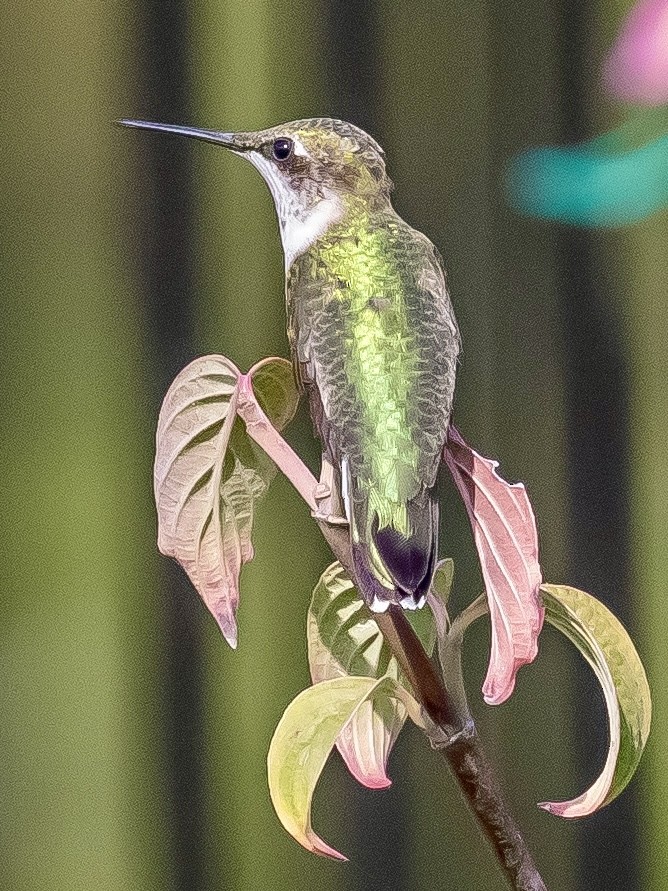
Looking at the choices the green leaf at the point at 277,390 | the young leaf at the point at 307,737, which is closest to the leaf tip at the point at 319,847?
the young leaf at the point at 307,737

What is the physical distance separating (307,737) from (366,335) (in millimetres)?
345

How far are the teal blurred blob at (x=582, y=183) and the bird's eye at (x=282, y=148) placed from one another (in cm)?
20

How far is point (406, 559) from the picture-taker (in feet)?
2.58

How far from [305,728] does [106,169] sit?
527mm

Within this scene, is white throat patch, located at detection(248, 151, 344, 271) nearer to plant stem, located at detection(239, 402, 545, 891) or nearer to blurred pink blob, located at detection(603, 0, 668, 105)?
plant stem, located at detection(239, 402, 545, 891)

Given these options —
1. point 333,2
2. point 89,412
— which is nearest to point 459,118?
point 333,2

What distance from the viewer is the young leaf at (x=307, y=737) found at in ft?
2.63

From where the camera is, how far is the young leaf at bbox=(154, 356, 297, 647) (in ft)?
2.74

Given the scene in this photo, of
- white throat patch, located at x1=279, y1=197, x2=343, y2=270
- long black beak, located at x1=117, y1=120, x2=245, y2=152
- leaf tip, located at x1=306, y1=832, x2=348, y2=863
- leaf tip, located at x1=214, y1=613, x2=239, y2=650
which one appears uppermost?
long black beak, located at x1=117, y1=120, x2=245, y2=152

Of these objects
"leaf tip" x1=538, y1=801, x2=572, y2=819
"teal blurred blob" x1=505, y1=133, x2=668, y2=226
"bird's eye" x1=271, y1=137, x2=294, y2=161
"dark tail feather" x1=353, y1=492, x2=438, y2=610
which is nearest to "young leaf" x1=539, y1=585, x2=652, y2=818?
"leaf tip" x1=538, y1=801, x2=572, y2=819

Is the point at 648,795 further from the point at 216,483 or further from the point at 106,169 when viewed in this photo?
the point at 106,169

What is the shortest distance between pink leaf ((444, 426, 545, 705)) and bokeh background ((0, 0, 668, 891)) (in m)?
0.02

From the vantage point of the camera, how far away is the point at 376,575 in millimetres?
790

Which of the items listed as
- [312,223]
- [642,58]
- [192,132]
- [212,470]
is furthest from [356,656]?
[642,58]
